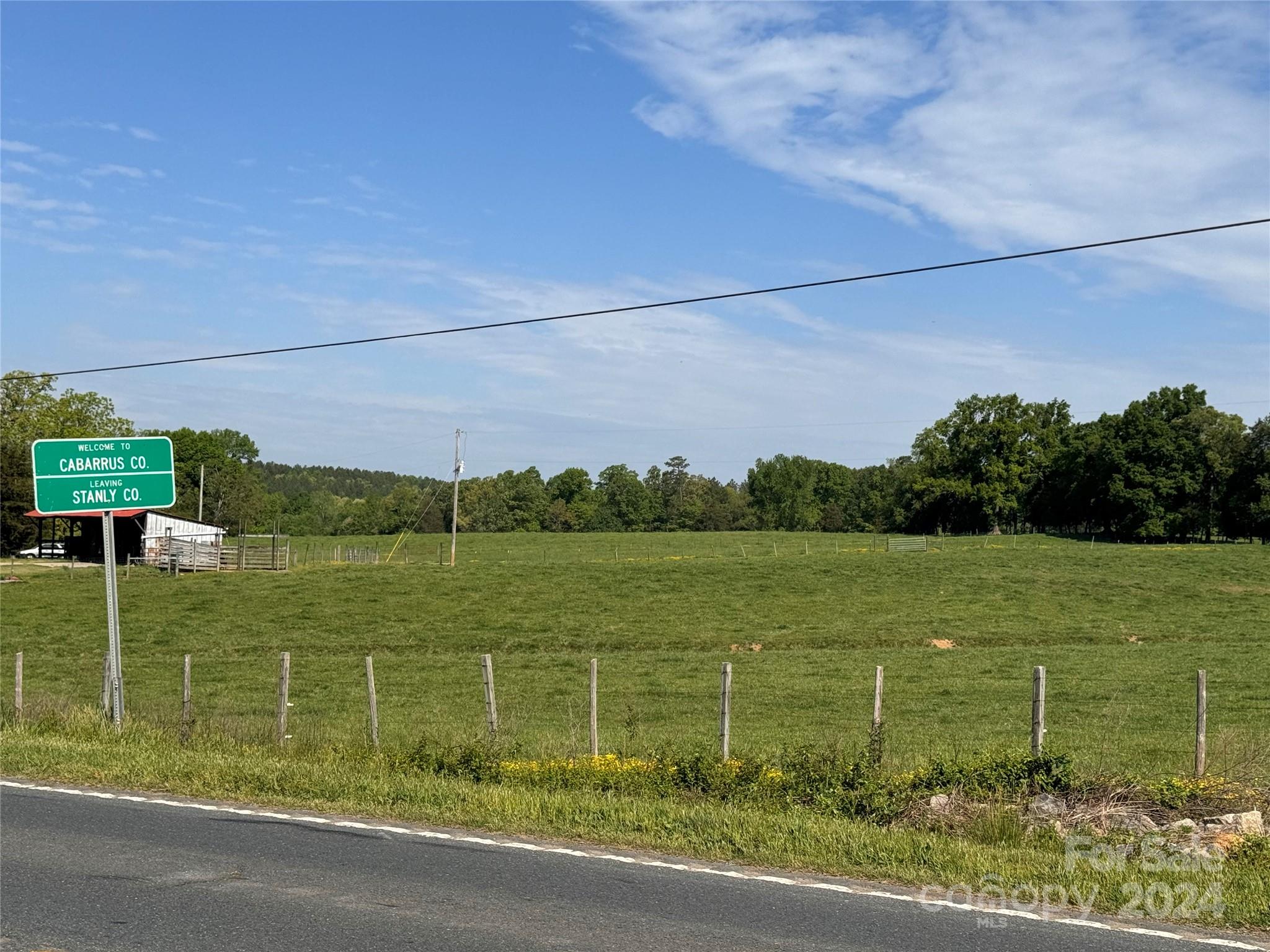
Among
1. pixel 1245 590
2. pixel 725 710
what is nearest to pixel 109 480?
pixel 725 710

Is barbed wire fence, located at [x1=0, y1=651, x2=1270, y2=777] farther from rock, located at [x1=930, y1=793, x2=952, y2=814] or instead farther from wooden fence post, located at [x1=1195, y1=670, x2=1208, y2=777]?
rock, located at [x1=930, y1=793, x2=952, y2=814]

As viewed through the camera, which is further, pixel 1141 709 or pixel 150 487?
pixel 1141 709

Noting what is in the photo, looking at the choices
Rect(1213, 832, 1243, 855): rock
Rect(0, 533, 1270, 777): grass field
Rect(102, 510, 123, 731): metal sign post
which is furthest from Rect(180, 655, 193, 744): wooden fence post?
Rect(1213, 832, 1243, 855): rock

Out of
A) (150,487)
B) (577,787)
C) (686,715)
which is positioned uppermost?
(150,487)

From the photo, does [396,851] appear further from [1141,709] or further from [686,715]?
[1141,709]

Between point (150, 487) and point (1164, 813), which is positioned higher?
point (150, 487)

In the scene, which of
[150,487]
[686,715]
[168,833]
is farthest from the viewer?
[686,715]

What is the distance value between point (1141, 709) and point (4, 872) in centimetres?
2442

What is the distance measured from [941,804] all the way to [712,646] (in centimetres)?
3122

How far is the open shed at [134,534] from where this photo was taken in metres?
67.6

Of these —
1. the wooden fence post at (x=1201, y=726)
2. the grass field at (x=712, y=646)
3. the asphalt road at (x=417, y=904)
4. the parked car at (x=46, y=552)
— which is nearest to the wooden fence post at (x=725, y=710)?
the grass field at (x=712, y=646)

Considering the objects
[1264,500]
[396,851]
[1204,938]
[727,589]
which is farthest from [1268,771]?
[1264,500]

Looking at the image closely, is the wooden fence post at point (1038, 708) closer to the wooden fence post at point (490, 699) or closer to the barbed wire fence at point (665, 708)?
the barbed wire fence at point (665, 708)

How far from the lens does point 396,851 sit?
31.4 ft
